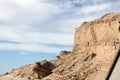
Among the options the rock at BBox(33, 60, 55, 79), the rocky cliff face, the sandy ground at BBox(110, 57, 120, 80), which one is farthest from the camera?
the rock at BBox(33, 60, 55, 79)

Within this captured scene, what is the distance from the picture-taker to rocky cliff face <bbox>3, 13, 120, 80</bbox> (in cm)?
5825

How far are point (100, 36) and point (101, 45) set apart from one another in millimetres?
3258

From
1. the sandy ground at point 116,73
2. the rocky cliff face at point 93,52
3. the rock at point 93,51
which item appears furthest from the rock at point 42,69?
the sandy ground at point 116,73

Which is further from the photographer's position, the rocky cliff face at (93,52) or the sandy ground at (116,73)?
the rocky cliff face at (93,52)

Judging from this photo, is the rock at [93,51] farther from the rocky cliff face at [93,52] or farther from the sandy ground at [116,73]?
the sandy ground at [116,73]

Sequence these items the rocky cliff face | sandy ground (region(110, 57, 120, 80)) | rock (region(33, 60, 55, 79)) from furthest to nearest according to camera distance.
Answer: rock (region(33, 60, 55, 79))
the rocky cliff face
sandy ground (region(110, 57, 120, 80))

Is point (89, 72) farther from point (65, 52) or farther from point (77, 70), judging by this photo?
point (65, 52)

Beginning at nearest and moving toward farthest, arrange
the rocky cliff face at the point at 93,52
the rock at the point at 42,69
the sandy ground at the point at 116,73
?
1. the sandy ground at the point at 116,73
2. the rocky cliff face at the point at 93,52
3. the rock at the point at 42,69

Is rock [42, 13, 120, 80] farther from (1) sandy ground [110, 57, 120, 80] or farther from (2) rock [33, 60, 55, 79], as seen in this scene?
(1) sandy ground [110, 57, 120, 80]

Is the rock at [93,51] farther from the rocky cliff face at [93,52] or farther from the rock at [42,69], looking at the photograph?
the rock at [42,69]

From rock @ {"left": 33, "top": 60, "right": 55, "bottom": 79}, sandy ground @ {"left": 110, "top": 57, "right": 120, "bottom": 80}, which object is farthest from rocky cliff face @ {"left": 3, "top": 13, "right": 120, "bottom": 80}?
sandy ground @ {"left": 110, "top": 57, "right": 120, "bottom": 80}

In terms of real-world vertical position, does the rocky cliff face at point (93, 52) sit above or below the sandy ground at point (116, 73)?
below

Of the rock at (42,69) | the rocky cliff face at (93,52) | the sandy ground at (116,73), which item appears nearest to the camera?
the sandy ground at (116,73)

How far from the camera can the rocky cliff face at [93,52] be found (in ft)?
191
